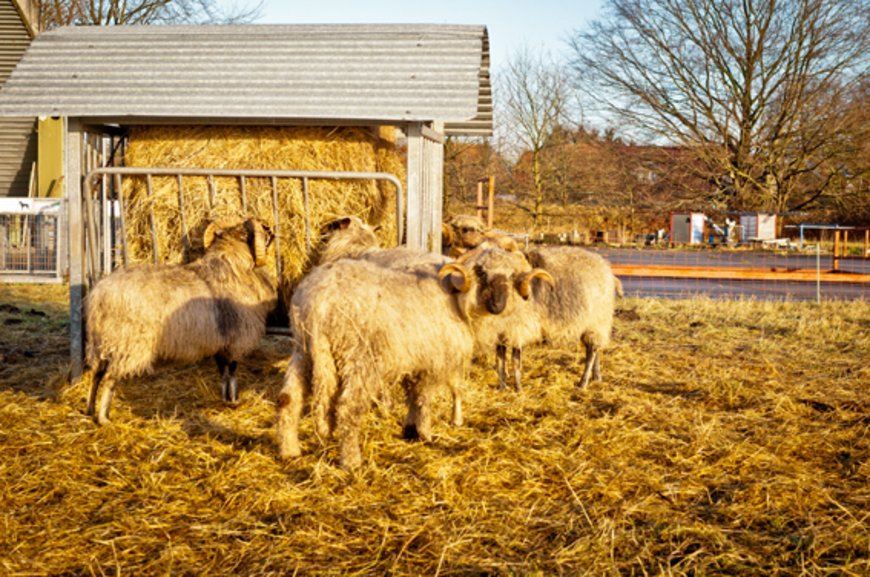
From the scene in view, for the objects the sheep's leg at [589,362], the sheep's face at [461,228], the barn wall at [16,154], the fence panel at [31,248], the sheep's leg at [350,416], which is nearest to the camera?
the sheep's leg at [350,416]

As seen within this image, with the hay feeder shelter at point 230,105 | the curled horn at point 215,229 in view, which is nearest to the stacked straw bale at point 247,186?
the hay feeder shelter at point 230,105

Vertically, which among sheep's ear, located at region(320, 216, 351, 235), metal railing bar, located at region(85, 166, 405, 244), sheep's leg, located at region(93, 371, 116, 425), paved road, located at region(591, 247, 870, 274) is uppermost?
metal railing bar, located at region(85, 166, 405, 244)

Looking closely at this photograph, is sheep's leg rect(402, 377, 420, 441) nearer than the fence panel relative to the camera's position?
Yes

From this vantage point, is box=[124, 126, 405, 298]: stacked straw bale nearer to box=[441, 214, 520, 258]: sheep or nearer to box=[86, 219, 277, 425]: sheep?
box=[86, 219, 277, 425]: sheep

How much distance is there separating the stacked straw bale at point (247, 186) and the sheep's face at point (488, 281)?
2.66 metres

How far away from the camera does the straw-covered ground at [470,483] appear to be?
372 cm

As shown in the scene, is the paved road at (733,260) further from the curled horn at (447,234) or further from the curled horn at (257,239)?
the curled horn at (257,239)

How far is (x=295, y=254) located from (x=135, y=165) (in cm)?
204

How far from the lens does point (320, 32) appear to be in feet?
27.1

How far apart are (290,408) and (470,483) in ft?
4.36

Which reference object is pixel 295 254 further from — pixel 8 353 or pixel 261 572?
pixel 261 572

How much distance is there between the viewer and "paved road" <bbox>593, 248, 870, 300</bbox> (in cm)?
1583

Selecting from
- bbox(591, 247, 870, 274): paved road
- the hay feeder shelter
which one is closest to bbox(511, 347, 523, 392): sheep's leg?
the hay feeder shelter

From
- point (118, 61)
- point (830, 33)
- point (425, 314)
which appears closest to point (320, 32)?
point (118, 61)
